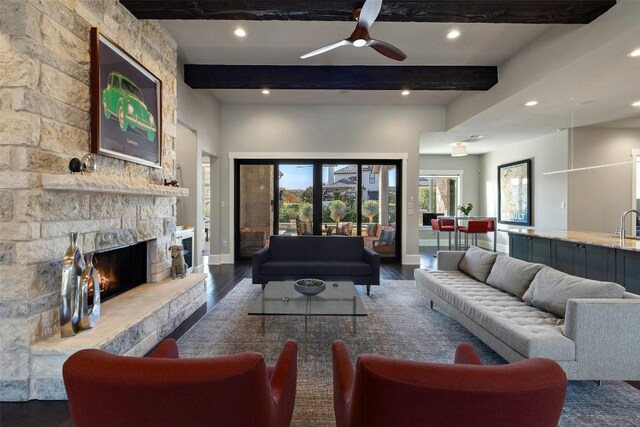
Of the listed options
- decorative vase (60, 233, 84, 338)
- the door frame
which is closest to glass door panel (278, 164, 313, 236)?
the door frame

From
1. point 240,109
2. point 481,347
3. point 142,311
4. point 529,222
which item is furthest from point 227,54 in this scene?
point 529,222

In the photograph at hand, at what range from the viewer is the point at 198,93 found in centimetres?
583

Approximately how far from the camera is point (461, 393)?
2.89ft

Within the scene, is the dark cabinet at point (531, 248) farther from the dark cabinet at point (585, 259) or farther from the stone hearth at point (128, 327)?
the stone hearth at point (128, 327)

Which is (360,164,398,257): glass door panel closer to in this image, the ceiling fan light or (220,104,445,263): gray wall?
(220,104,445,263): gray wall

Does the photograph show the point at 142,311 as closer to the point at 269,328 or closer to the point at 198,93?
the point at 269,328

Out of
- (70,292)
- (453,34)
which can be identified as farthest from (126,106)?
(453,34)

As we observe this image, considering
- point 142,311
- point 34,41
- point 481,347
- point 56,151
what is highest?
point 34,41

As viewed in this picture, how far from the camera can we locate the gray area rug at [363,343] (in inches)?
79.0

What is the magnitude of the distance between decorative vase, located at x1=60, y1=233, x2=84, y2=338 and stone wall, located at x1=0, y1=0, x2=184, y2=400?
0.11m

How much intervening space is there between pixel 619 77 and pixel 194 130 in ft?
19.8

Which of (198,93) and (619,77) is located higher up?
(198,93)

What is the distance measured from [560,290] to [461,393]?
7.43 ft

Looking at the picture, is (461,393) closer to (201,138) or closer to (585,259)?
(585,259)
